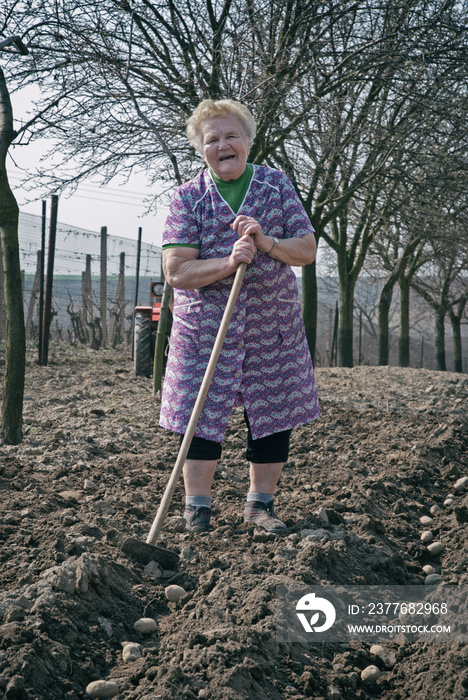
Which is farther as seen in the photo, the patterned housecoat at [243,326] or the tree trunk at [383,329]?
the tree trunk at [383,329]

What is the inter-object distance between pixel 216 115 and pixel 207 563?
1.89 metres

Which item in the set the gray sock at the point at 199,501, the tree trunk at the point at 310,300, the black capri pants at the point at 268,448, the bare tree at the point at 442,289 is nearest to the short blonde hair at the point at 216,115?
the black capri pants at the point at 268,448

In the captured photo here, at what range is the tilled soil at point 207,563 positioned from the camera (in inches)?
70.4

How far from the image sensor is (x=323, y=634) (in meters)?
2.11

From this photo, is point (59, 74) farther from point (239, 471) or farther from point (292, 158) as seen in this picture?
point (239, 471)

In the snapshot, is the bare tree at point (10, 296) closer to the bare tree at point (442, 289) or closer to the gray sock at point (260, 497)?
the gray sock at point (260, 497)

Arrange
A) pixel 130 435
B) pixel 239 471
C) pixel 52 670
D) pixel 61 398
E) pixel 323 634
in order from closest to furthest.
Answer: pixel 52 670 → pixel 323 634 → pixel 239 471 → pixel 130 435 → pixel 61 398

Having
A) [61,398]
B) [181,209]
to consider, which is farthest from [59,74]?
[181,209]

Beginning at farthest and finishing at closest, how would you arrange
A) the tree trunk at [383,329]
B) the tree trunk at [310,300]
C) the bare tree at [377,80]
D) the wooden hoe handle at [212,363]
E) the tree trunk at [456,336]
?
1. the tree trunk at [456,336]
2. the tree trunk at [383,329]
3. the tree trunk at [310,300]
4. the bare tree at [377,80]
5. the wooden hoe handle at [212,363]

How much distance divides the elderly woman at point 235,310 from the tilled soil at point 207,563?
38cm

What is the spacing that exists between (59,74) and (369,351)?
36.1 m

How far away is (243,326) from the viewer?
9.57 feet

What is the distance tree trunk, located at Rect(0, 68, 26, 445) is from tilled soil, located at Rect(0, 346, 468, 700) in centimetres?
22

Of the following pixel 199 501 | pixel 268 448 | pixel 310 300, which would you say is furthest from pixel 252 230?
pixel 310 300
